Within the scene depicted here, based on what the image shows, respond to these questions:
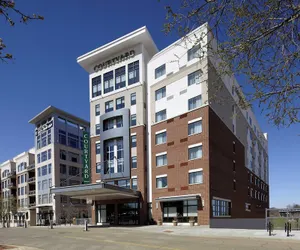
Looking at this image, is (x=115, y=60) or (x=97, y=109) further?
(x=97, y=109)

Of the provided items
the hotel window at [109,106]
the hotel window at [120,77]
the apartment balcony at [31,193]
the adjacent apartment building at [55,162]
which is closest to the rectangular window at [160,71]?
the hotel window at [120,77]

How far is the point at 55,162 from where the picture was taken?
249ft

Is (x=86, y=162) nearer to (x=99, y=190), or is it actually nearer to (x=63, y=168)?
(x=99, y=190)

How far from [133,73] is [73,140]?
38.8 m

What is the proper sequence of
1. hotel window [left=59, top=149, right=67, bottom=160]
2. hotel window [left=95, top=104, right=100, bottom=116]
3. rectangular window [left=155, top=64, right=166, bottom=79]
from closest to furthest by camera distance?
rectangular window [left=155, top=64, right=166, bottom=79] < hotel window [left=95, top=104, right=100, bottom=116] < hotel window [left=59, top=149, right=67, bottom=160]

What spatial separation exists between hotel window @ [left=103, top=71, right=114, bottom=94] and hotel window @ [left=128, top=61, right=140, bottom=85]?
3510mm

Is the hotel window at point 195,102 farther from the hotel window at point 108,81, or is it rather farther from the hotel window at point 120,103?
the hotel window at point 108,81

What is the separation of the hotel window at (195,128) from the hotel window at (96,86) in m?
18.5

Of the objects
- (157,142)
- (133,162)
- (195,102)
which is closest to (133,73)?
(157,142)

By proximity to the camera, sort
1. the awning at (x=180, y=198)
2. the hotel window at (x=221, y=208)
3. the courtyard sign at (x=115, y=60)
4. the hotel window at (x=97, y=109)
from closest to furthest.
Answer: the awning at (x=180, y=198) → the hotel window at (x=221, y=208) → the courtyard sign at (x=115, y=60) → the hotel window at (x=97, y=109)

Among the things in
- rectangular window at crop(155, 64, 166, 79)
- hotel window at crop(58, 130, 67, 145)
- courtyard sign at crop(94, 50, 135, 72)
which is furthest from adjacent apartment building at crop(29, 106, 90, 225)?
rectangular window at crop(155, 64, 166, 79)

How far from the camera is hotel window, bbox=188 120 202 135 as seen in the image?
1632 inches

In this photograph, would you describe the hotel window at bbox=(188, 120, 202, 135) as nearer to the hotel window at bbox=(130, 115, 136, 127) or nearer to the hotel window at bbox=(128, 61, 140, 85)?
the hotel window at bbox=(130, 115, 136, 127)

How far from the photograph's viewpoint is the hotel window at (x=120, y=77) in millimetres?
51319
